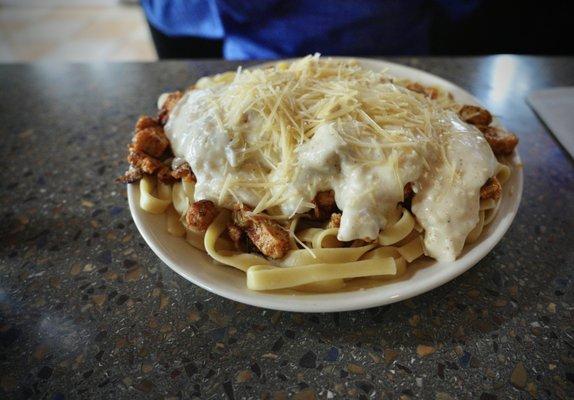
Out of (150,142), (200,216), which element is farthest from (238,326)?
(150,142)

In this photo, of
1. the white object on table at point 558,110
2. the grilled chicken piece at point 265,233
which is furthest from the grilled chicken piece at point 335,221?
the white object on table at point 558,110

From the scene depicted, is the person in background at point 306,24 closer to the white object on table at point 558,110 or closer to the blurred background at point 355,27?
the blurred background at point 355,27

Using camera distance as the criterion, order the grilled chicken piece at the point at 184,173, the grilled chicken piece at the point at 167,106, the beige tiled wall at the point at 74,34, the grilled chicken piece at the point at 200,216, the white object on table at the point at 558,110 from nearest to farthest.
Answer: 1. the grilled chicken piece at the point at 200,216
2. the grilled chicken piece at the point at 184,173
3. the grilled chicken piece at the point at 167,106
4. the white object on table at the point at 558,110
5. the beige tiled wall at the point at 74,34

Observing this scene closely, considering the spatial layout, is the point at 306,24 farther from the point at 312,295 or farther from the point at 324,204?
the point at 312,295

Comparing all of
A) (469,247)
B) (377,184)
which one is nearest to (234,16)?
(377,184)

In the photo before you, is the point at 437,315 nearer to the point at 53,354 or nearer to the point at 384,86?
the point at 384,86

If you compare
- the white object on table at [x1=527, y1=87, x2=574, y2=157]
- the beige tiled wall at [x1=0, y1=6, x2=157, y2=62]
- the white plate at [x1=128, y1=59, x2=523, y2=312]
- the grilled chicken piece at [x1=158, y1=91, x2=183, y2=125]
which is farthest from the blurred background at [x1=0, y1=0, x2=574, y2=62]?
the beige tiled wall at [x1=0, y1=6, x2=157, y2=62]
